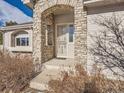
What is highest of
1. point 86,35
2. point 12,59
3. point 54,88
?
point 86,35

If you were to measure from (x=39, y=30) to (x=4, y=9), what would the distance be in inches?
1782

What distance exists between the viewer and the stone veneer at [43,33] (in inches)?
473

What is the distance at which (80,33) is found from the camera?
12141mm

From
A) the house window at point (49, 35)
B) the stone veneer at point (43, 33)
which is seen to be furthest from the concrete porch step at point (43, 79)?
the house window at point (49, 35)

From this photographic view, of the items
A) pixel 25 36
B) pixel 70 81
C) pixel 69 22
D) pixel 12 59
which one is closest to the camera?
pixel 70 81

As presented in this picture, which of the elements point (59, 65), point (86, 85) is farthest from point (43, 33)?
point (86, 85)

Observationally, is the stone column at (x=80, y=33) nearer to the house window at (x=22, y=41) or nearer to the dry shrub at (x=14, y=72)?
the dry shrub at (x=14, y=72)

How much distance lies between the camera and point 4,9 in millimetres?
56875

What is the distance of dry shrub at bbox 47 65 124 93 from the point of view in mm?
8961

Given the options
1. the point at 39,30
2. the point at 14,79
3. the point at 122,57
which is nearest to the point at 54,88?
the point at 14,79

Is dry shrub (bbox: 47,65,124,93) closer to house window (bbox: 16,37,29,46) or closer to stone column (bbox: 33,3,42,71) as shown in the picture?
stone column (bbox: 33,3,42,71)

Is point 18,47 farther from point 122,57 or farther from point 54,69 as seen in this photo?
point 122,57

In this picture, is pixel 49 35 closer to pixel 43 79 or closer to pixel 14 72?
pixel 43 79

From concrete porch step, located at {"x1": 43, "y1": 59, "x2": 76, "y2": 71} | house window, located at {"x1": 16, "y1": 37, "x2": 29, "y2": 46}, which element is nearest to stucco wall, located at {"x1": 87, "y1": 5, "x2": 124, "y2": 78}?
concrete porch step, located at {"x1": 43, "y1": 59, "x2": 76, "y2": 71}
